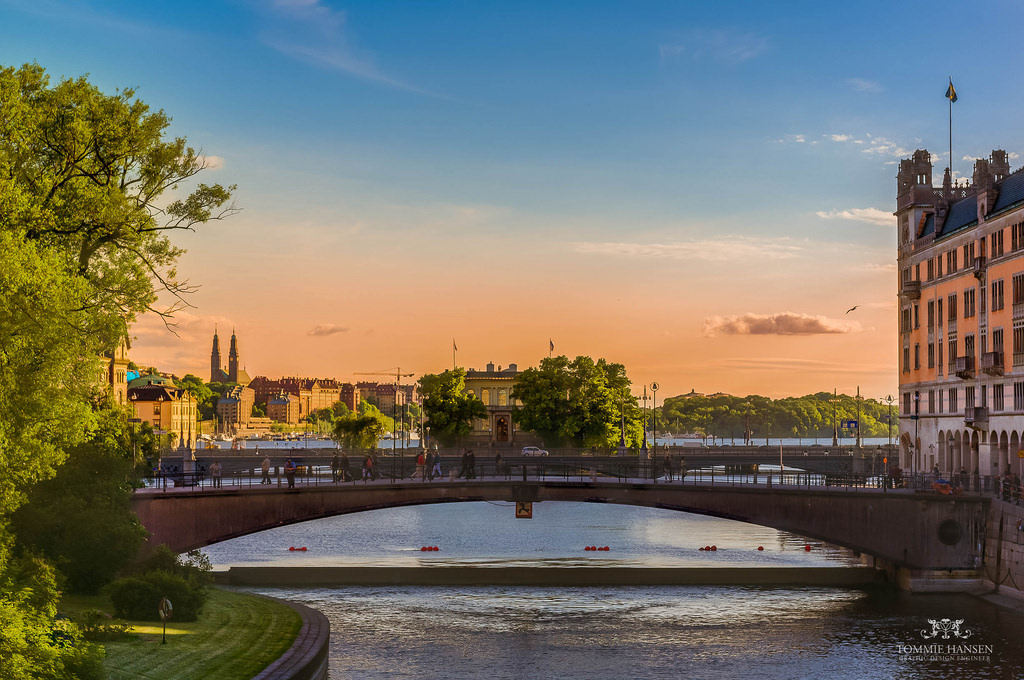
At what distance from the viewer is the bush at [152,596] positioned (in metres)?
42.3

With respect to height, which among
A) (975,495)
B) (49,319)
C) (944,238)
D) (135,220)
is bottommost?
(975,495)

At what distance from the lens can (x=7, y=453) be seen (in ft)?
87.1

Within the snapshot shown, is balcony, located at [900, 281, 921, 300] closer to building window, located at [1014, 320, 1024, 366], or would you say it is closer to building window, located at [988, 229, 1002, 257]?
building window, located at [988, 229, 1002, 257]

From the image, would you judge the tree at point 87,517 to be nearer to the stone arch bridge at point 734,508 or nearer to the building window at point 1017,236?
the stone arch bridge at point 734,508

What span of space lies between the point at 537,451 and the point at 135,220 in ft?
390

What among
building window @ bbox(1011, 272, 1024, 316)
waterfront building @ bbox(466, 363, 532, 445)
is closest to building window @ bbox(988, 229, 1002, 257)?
building window @ bbox(1011, 272, 1024, 316)

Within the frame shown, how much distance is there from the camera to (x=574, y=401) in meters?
155

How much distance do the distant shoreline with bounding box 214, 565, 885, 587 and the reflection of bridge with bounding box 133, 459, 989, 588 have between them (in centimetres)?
403

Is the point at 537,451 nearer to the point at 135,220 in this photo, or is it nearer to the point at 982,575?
the point at 982,575

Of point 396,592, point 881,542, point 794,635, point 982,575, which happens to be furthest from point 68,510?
point 982,575

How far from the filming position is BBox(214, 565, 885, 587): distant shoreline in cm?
6994

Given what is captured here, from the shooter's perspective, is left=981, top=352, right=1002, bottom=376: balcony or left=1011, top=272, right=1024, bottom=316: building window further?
left=981, top=352, right=1002, bottom=376: balcony

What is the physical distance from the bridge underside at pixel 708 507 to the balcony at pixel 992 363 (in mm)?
19908

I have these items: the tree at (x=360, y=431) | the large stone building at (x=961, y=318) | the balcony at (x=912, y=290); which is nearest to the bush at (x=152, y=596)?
the large stone building at (x=961, y=318)
